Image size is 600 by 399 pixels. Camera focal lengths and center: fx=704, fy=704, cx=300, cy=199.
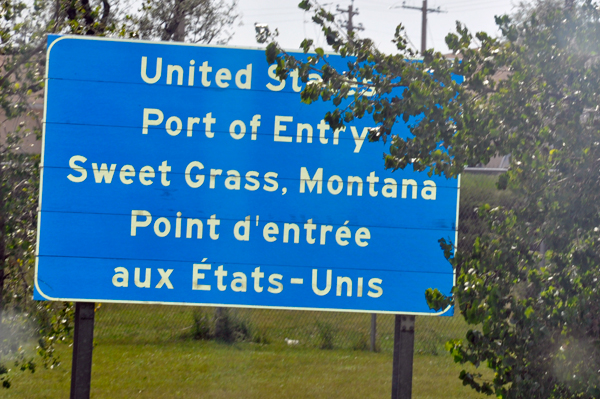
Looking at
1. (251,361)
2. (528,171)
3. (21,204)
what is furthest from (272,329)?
(528,171)

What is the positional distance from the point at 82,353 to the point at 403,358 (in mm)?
2206

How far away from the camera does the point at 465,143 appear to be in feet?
8.80

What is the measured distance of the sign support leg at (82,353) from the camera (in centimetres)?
479

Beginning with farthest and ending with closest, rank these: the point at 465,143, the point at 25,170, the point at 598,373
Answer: the point at 25,170, the point at 465,143, the point at 598,373

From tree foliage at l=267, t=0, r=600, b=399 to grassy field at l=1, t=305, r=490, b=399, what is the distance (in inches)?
237

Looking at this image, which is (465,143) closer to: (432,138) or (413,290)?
(432,138)

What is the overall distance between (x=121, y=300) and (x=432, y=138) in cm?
285

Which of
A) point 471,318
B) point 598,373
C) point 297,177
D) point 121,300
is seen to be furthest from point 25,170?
point 598,373

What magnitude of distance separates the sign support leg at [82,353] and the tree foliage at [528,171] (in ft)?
9.20

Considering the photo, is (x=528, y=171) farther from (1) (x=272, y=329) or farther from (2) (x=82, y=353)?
(1) (x=272, y=329)

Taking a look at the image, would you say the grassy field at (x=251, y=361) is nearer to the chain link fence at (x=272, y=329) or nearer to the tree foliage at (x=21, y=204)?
the chain link fence at (x=272, y=329)

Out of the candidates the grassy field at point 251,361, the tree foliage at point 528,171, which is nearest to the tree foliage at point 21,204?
the grassy field at point 251,361

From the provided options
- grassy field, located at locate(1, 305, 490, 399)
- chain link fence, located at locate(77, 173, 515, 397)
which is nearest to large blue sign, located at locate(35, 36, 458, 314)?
grassy field, located at locate(1, 305, 490, 399)

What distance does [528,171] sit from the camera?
2574 millimetres
